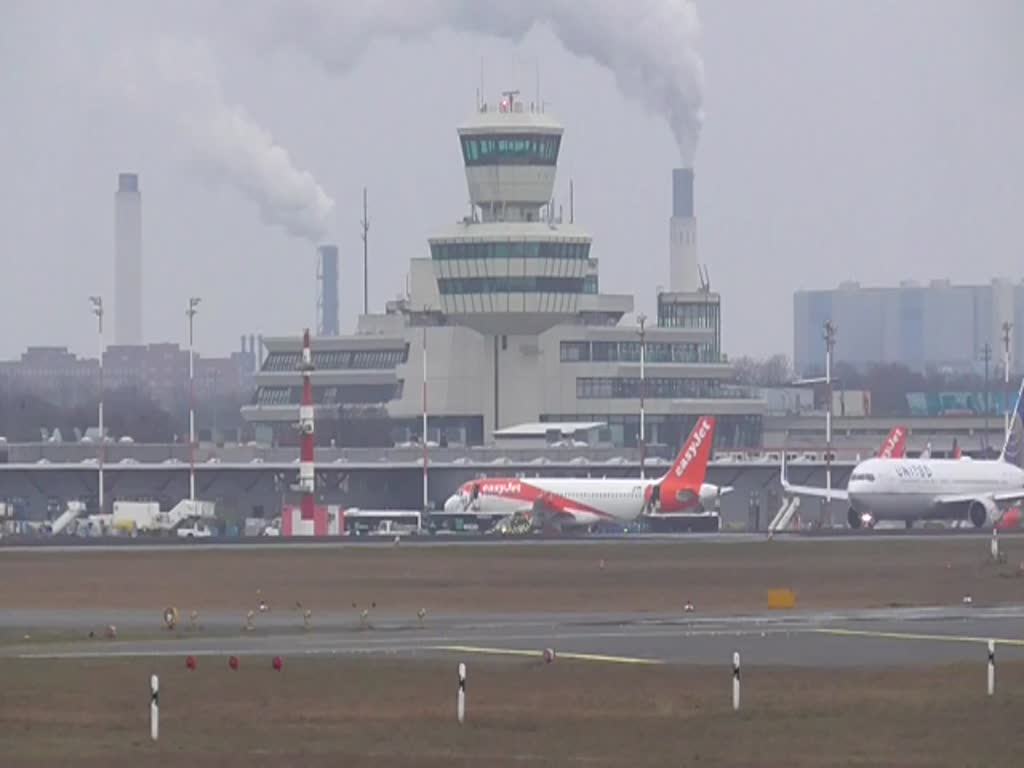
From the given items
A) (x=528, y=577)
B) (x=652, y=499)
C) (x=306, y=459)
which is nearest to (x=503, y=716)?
(x=528, y=577)

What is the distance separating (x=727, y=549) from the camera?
410 ft

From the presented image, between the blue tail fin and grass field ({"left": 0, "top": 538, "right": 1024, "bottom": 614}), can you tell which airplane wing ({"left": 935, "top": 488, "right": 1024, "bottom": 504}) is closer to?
the blue tail fin

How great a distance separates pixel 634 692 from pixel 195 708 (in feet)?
30.4

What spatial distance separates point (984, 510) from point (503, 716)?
363 ft

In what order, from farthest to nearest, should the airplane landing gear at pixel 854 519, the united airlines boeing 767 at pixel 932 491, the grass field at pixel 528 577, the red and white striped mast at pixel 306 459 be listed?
the airplane landing gear at pixel 854 519 → the united airlines boeing 767 at pixel 932 491 → the red and white striped mast at pixel 306 459 → the grass field at pixel 528 577

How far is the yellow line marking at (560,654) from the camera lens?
60594 millimetres

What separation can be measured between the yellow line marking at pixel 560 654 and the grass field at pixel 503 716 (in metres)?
1.54

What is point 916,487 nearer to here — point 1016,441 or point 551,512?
point 1016,441

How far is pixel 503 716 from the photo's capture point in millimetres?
49250

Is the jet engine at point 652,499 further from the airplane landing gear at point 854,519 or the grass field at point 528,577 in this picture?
the grass field at point 528,577

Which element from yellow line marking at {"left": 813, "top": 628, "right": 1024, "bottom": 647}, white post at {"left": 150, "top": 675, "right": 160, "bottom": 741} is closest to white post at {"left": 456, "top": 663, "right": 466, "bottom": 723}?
white post at {"left": 150, "top": 675, "right": 160, "bottom": 741}

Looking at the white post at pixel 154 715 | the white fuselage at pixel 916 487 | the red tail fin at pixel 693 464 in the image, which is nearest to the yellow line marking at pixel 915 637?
the white post at pixel 154 715

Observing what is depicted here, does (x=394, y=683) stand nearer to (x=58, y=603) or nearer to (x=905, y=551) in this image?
(x=58, y=603)

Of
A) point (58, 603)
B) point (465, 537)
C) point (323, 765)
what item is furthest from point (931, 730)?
point (465, 537)
